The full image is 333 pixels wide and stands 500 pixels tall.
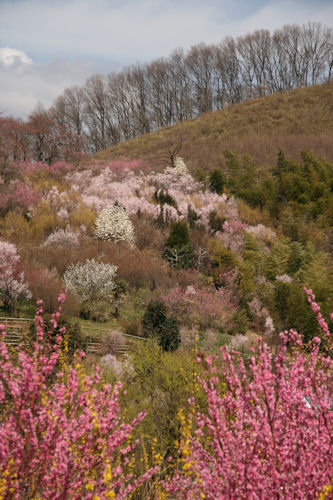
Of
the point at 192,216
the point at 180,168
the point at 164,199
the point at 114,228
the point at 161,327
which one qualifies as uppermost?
the point at 180,168

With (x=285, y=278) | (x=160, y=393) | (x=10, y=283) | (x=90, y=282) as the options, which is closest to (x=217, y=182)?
(x=285, y=278)

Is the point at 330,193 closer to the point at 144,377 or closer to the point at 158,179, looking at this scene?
the point at 158,179

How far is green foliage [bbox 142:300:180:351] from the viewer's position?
36.0ft

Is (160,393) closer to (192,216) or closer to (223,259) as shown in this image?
(223,259)

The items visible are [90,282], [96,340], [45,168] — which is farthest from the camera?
[45,168]

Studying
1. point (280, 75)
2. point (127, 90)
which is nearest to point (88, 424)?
point (127, 90)

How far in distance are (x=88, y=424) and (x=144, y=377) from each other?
655 cm

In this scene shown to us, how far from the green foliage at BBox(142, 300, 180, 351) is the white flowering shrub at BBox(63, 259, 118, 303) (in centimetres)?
230

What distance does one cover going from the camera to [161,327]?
11.2 m

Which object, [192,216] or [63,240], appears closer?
[63,240]

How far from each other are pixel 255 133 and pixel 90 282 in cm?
3152

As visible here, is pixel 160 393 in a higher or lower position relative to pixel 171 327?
lower

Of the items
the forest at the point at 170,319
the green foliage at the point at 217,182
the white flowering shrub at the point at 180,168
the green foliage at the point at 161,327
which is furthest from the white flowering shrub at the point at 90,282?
the white flowering shrub at the point at 180,168

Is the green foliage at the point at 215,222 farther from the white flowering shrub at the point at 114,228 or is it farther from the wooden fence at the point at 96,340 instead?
the wooden fence at the point at 96,340
